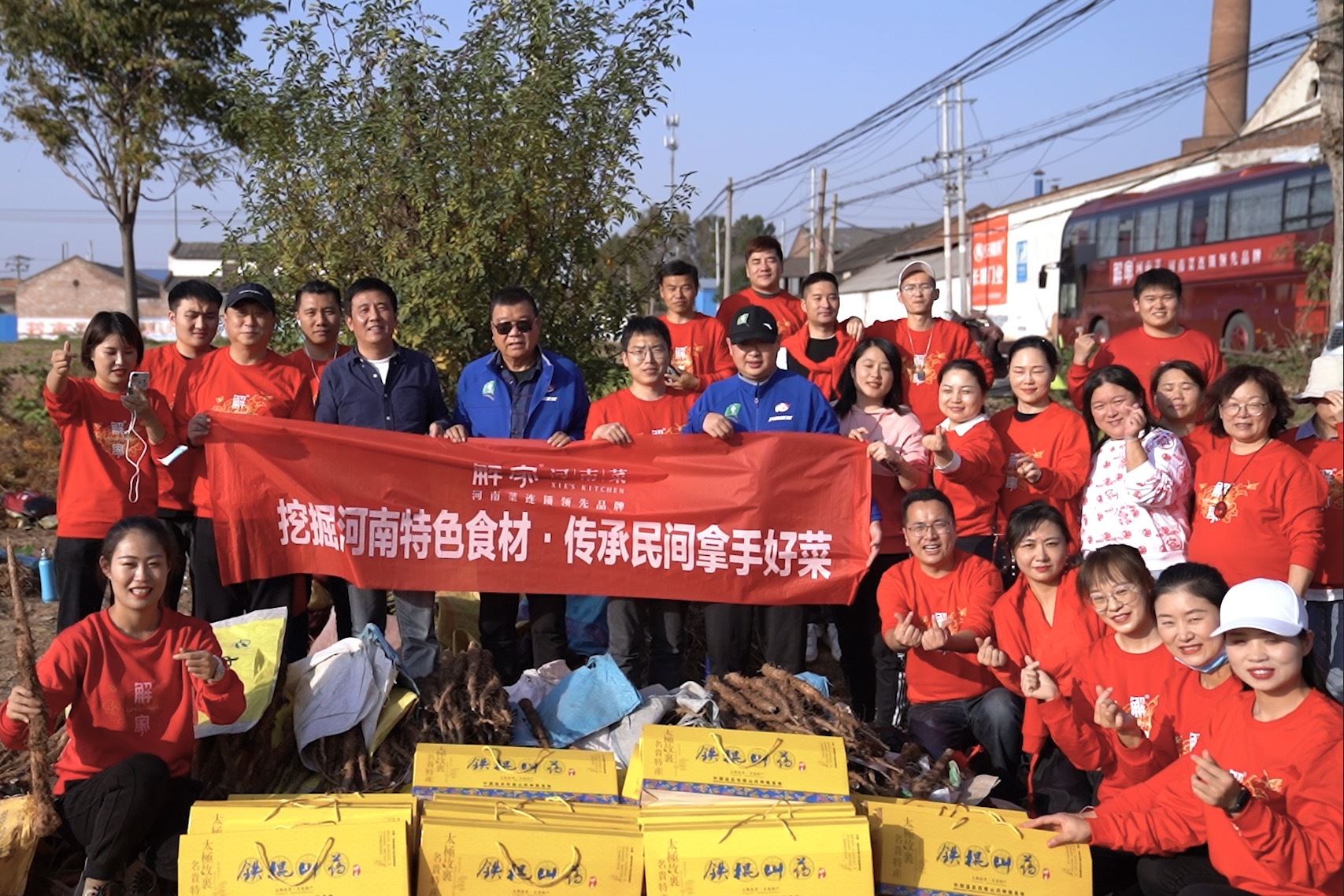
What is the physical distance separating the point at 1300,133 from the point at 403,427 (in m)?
35.8

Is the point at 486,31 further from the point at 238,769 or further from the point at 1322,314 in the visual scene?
the point at 1322,314

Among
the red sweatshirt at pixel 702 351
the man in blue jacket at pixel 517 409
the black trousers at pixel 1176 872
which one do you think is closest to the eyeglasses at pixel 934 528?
the black trousers at pixel 1176 872

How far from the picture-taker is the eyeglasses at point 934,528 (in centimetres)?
526

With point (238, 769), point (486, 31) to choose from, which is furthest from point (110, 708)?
point (486, 31)

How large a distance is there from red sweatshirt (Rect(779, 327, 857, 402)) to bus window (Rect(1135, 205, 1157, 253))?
816 inches

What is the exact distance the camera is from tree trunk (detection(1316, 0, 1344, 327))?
12188 mm

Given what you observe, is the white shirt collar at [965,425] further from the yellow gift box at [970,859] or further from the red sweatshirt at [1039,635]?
the yellow gift box at [970,859]

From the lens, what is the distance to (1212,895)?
366 centimetres

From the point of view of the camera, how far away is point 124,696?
169 inches

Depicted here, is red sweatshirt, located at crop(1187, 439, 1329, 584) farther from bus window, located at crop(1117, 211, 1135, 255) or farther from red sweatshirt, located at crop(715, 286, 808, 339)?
bus window, located at crop(1117, 211, 1135, 255)

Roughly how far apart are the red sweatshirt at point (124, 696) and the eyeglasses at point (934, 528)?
285 cm

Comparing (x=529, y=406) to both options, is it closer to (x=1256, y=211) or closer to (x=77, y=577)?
(x=77, y=577)

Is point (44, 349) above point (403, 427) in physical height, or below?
above

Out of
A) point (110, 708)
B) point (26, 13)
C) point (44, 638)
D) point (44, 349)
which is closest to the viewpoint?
point (110, 708)
